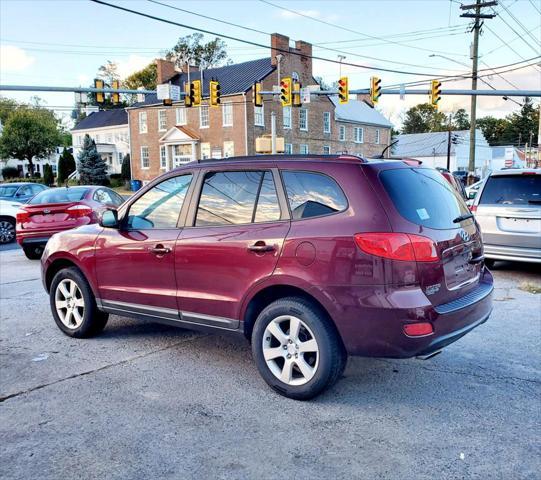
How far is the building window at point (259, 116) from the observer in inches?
1599

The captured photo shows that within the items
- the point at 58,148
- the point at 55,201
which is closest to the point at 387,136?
the point at 58,148

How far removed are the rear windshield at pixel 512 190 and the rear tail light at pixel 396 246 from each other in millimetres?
5661

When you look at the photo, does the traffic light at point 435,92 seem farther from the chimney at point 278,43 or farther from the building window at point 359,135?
the building window at point 359,135

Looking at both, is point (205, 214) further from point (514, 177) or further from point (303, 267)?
point (514, 177)

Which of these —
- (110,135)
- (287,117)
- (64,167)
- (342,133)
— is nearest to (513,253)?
(287,117)

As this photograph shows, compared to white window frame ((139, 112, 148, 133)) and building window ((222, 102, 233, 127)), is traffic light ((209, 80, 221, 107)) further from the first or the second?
white window frame ((139, 112, 148, 133))

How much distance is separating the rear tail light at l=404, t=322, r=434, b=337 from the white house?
195 feet

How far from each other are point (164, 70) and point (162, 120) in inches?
191

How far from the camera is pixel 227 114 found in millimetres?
40906

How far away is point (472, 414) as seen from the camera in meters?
3.82

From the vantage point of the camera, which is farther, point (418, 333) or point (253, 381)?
point (253, 381)

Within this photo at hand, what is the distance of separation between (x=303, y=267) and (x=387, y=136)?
2282 inches

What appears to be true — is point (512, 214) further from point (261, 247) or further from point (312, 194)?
point (261, 247)

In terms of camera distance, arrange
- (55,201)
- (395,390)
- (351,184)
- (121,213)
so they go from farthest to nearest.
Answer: (55,201) → (121,213) → (395,390) → (351,184)
